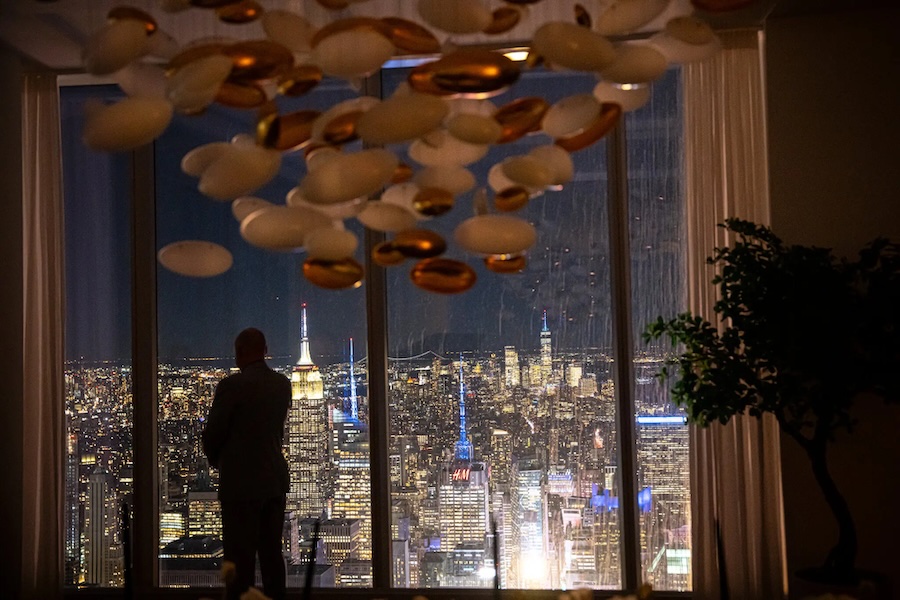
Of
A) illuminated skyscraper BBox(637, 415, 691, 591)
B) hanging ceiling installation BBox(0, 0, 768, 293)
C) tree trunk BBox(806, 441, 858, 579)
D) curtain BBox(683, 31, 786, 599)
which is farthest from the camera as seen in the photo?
illuminated skyscraper BBox(637, 415, 691, 591)

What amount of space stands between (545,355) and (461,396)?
0.50 meters

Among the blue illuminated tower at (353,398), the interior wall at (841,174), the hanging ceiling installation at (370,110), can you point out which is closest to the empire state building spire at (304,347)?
the blue illuminated tower at (353,398)

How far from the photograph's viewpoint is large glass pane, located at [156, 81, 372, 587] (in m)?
5.21

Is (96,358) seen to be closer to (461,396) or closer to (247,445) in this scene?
(247,445)

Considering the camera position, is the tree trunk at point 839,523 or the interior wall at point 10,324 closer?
the tree trunk at point 839,523

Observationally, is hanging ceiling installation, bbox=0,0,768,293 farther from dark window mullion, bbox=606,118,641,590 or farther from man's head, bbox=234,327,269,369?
dark window mullion, bbox=606,118,641,590

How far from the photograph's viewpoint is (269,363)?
5336 mm

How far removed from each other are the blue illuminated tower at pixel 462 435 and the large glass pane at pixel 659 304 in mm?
Answer: 888

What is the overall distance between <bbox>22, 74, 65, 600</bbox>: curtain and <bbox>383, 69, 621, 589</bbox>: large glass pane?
1794mm

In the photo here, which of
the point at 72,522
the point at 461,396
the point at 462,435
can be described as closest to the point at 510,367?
the point at 461,396

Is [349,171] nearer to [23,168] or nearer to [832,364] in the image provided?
[832,364]

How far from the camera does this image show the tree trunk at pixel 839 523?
12.6 feet

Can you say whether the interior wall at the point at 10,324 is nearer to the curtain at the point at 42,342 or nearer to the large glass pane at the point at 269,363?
the curtain at the point at 42,342

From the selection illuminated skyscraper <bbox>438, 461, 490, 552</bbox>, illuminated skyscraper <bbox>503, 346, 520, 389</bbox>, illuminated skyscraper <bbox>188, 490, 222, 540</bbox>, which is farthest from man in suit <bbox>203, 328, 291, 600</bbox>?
illuminated skyscraper <bbox>503, 346, 520, 389</bbox>
